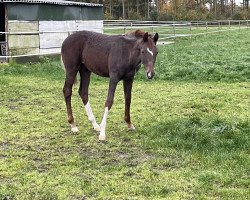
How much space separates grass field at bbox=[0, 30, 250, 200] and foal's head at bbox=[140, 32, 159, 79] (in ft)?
3.48

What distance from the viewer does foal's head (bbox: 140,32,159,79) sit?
602cm

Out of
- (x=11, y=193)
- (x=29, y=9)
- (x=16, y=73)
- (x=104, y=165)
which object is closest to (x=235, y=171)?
(x=104, y=165)

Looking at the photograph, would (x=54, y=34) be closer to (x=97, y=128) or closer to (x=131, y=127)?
(x=97, y=128)

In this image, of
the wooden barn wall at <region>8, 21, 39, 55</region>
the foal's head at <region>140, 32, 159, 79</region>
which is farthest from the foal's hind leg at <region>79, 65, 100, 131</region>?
the wooden barn wall at <region>8, 21, 39, 55</region>

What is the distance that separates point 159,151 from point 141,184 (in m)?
1.23

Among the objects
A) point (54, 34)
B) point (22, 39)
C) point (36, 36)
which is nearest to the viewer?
point (22, 39)

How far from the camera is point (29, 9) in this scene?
57.0 ft

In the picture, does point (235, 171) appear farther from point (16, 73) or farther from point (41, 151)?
point (16, 73)

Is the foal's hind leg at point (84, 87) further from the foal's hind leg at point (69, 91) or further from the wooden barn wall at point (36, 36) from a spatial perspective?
the wooden barn wall at point (36, 36)

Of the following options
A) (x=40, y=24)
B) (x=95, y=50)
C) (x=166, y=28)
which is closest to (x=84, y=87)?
(x=95, y=50)

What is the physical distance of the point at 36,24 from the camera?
1781 cm

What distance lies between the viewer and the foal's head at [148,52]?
19.8ft

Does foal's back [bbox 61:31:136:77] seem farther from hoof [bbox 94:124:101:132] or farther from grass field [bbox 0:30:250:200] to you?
grass field [bbox 0:30:250:200]

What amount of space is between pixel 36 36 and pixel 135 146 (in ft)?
40.8
